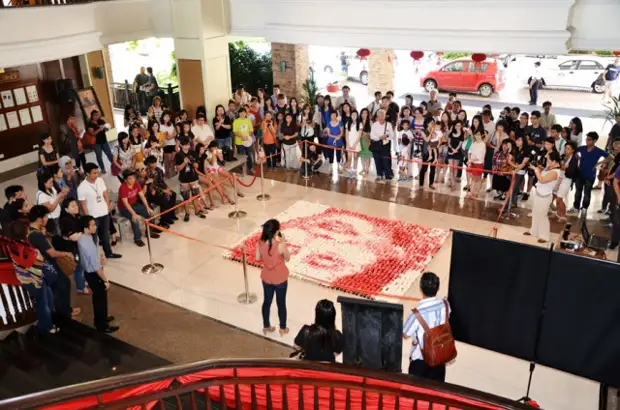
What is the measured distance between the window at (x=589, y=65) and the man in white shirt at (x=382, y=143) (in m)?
12.4

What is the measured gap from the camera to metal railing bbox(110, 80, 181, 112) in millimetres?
16391

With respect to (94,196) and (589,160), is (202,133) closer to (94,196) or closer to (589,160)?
(94,196)

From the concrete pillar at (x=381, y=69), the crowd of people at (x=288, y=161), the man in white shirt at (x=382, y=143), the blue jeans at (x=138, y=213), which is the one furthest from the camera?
the concrete pillar at (x=381, y=69)

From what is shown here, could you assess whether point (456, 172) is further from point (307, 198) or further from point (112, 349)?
point (112, 349)

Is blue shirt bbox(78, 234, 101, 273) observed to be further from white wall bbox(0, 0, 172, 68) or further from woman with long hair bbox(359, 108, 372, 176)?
woman with long hair bbox(359, 108, 372, 176)

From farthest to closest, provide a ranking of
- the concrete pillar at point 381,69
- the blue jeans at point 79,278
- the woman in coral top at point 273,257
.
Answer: the concrete pillar at point 381,69
the blue jeans at point 79,278
the woman in coral top at point 273,257

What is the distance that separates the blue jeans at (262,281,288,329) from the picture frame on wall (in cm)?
805

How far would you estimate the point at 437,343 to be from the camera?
5082mm

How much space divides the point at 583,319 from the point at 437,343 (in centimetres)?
124

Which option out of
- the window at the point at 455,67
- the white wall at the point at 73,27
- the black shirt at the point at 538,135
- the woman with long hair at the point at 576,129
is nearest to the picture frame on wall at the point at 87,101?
the white wall at the point at 73,27

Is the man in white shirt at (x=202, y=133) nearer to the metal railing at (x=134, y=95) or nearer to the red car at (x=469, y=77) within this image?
the metal railing at (x=134, y=95)

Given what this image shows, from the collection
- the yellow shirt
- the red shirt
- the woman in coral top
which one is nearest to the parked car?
the yellow shirt

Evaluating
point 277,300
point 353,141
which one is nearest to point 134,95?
point 353,141

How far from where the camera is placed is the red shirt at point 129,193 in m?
9.01
